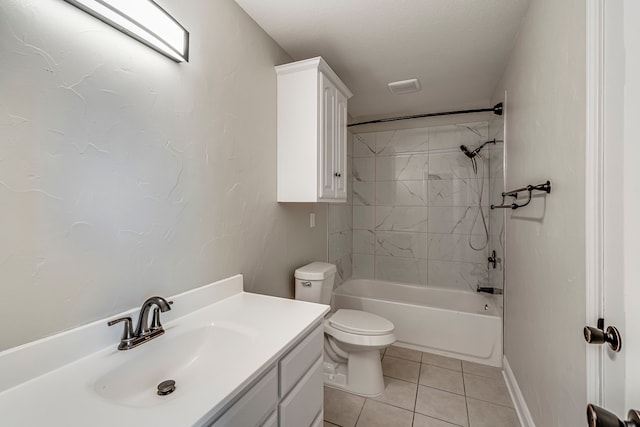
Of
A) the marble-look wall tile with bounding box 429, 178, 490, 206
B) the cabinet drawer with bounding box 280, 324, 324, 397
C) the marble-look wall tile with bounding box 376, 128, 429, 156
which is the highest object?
the marble-look wall tile with bounding box 376, 128, 429, 156

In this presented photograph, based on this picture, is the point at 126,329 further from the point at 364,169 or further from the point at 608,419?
the point at 364,169

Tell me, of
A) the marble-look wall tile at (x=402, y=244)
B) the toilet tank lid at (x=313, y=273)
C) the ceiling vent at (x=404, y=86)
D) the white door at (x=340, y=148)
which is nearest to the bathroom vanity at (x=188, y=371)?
the toilet tank lid at (x=313, y=273)

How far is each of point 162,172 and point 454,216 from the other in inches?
113

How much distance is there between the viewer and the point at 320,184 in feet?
5.84

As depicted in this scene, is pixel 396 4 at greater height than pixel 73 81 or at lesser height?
greater

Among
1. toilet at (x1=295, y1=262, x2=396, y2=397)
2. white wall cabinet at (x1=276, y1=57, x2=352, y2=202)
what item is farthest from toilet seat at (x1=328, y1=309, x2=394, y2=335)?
white wall cabinet at (x1=276, y1=57, x2=352, y2=202)

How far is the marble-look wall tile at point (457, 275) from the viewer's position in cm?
291

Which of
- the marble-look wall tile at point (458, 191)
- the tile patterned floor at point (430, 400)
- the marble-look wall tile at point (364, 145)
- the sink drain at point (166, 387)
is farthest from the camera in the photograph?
the marble-look wall tile at point (364, 145)

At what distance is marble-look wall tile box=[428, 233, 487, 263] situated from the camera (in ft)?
9.56

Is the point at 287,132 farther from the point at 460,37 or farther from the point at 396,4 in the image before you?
the point at 460,37

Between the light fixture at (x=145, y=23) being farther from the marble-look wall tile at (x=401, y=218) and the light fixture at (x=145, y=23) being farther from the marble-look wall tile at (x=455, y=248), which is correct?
the marble-look wall tile at (x=455, y=248)

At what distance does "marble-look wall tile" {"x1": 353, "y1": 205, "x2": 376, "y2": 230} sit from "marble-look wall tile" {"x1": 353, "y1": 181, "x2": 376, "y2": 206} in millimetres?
63

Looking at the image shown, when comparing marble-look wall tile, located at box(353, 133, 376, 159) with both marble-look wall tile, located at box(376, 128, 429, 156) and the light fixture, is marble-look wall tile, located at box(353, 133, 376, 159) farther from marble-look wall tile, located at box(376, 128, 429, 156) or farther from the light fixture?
the light fixture

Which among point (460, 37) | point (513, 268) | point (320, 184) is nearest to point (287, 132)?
point (320, 184)
